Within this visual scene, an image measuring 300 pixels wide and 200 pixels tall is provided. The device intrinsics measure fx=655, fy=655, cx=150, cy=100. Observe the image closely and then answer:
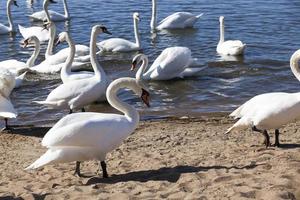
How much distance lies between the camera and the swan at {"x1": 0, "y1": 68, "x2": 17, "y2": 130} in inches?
386

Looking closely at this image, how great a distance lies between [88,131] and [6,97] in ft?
12.9

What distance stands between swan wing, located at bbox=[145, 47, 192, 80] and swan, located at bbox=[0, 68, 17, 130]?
11.7ft

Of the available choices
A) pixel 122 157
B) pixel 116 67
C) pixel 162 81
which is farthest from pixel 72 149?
pixel 116 67

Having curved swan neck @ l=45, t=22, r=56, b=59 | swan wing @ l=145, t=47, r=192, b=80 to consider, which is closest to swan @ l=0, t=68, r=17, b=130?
swan wing @ l=145, t=47, r=192, b=80

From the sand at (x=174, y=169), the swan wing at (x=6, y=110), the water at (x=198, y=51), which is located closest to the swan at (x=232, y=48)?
the water at (x=198, y=51)

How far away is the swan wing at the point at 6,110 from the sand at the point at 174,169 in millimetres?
358

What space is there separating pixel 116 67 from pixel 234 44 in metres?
2.84

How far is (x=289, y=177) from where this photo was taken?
20.8 feet

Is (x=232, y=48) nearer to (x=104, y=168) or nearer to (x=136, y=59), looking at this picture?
A: (x=136, y=59)

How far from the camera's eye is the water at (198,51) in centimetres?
1180

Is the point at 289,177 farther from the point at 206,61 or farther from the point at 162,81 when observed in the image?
the point at 206,61

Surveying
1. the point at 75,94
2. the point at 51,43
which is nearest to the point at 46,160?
the point at 75,94

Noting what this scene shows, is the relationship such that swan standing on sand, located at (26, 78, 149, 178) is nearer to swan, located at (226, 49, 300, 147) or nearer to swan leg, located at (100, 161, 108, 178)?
swan leg, located at (100, 161, 108, 178)

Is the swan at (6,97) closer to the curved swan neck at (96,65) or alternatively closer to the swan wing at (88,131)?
the curved swan neck at (96,65)
